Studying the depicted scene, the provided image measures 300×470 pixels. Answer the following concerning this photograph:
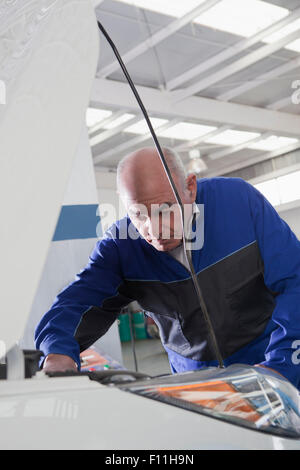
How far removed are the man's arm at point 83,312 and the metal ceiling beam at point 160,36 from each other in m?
3.55

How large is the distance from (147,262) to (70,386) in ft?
2.87

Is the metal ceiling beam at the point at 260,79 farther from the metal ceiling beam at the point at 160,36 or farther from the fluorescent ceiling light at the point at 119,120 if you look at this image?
the metal ceiling beam at the point at 160,36

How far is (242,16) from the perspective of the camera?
4.69 m

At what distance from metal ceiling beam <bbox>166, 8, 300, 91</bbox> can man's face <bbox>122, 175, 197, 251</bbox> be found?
4.41 meters

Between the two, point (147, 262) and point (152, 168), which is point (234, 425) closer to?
point (152, 168)

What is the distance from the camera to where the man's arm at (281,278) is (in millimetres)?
885

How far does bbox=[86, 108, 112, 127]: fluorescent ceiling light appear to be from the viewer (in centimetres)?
639

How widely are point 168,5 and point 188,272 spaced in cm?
365

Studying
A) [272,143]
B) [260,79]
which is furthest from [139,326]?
[260,79]

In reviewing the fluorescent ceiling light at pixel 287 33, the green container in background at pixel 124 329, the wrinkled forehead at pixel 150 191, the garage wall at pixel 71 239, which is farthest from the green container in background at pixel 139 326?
the wrinkled forehead at pixel 150 191

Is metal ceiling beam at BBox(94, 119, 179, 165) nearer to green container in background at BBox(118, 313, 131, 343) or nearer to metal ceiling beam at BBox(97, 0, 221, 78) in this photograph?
metal ceiling beam at BBox(97, 0, 221, 78)

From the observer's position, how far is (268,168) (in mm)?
11008

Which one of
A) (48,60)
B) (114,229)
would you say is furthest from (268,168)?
(48,60)

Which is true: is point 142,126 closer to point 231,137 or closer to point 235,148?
point 231,137
